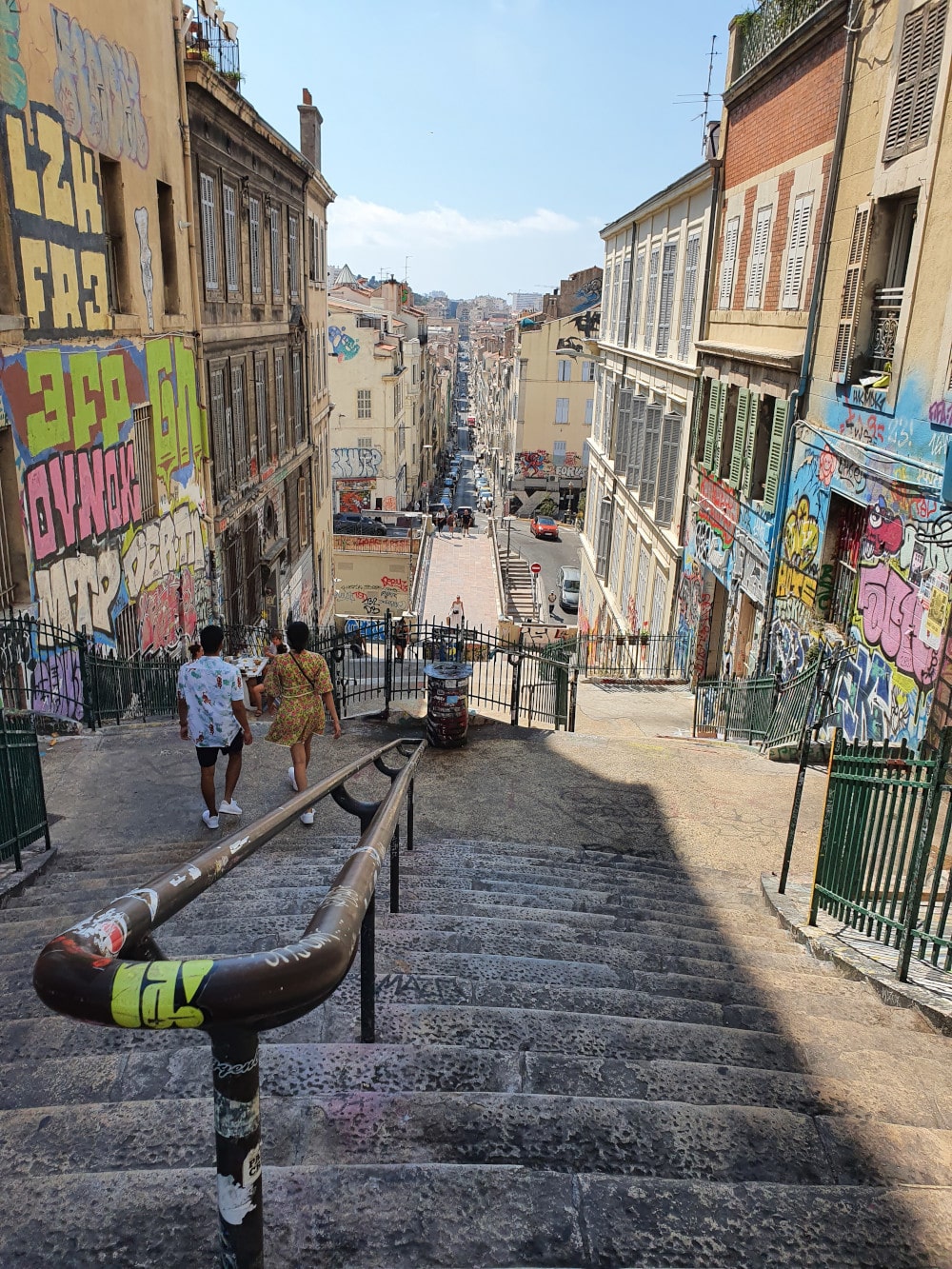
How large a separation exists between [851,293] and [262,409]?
1274cm

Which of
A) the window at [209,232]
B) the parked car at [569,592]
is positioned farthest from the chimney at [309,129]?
the parked car at [569,592]

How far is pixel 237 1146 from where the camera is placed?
5.08ft

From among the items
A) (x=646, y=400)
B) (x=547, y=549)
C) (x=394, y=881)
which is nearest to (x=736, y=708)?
(x=394, y=881)

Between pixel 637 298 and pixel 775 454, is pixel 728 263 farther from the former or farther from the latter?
pixel 637 298

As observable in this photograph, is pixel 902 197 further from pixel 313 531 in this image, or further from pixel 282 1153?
pixel 313 531

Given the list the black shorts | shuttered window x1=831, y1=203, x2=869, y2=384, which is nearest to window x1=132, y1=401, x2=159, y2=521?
the black shorts

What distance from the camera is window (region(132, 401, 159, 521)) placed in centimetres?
1208

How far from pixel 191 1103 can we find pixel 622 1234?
126 cm

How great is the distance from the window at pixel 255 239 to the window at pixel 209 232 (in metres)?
2.42

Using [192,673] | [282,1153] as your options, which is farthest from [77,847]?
[282,1153]

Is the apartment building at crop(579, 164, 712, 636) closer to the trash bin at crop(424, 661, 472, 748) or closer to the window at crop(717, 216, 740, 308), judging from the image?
the window at crop(717, 216, 740, 308)

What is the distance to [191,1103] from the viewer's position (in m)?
2.57

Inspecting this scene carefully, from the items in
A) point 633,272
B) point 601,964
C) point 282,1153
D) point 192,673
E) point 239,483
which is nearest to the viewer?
point 282,1153

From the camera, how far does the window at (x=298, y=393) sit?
2231 centimetres
